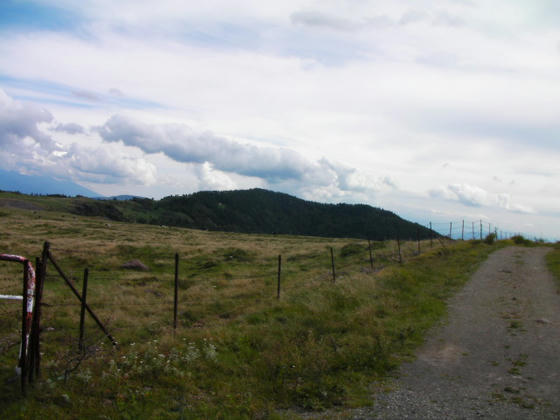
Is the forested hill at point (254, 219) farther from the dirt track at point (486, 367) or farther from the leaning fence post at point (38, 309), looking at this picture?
the leaning fence post at point (38, 309)

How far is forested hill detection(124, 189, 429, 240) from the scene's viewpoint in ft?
457

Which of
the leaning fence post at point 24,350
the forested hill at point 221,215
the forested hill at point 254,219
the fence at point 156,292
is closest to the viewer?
the leaning fence post at point 24,350

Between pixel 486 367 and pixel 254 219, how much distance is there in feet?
594

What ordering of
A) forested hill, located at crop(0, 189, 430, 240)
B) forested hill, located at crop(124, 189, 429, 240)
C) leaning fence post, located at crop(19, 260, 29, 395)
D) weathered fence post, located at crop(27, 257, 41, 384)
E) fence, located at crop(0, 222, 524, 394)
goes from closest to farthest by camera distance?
leaning fence post, located at crop(19, 260, 29, 395) → weathered fence post, located at crop(27, 257, 41, 384) → fence, located at crop(0, 222, 524, 394) → forested hill, located at crop(0, 189, 430, 240) → forested hill, located at crop(124, 189, 429, 240)

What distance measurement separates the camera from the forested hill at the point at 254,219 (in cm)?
13938

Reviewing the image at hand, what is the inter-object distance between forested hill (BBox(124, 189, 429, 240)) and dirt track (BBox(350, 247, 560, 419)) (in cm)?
11279

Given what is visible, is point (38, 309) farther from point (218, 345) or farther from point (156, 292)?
point (156, 292)

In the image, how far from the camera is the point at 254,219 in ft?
621

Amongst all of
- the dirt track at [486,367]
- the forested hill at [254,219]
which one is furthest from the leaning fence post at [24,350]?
the forested hill at [254,219]

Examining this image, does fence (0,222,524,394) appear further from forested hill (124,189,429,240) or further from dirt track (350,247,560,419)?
forested hill (124,189,429,240)

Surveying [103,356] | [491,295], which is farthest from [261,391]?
[491,295]

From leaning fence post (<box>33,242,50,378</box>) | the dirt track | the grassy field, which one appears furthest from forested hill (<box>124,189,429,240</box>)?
leaning fence post (<box>33,242,50,378</box>)

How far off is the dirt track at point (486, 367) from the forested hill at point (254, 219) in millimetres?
112790

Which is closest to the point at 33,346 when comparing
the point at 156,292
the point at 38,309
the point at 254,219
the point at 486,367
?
the point at 38,309
